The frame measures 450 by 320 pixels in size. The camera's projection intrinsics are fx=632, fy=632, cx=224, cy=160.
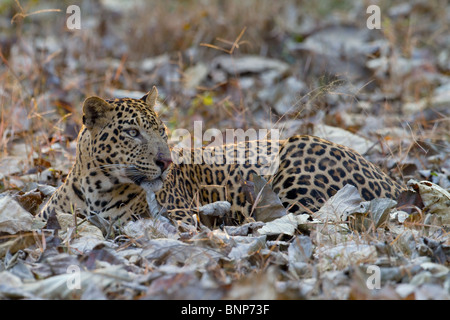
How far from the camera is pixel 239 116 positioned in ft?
26.2

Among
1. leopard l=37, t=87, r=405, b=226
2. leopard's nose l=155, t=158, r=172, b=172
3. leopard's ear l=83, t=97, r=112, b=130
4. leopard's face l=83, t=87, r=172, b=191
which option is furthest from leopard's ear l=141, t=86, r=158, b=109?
leopard's nose l=155, t=158, r=172, b=172

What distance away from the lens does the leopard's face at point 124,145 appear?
203 inches

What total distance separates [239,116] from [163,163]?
293 centimetres

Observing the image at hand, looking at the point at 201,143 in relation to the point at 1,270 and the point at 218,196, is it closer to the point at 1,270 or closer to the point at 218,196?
the point at 218,196

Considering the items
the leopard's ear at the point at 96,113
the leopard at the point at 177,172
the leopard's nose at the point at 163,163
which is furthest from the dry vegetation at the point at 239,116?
the leopard's ear at the point at 96,113

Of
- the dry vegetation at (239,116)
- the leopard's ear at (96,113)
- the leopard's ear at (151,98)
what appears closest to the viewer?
the dry vegetation at (239,116)

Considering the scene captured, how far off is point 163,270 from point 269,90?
21.9 feet

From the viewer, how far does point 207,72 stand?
1096cm

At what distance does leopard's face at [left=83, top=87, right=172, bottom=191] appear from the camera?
5160 mm

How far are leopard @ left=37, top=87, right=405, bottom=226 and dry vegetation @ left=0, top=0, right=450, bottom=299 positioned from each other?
1.33 ft

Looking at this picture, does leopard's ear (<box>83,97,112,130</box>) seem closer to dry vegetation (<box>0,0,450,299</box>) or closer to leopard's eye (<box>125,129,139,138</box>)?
leopard's eye (<box>125,129,139,138</box>)

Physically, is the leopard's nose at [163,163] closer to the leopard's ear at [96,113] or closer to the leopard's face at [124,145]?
the leopard's face at [124,145]

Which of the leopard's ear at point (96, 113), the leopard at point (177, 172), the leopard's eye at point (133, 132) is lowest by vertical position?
the leopard at point (177, 172)
